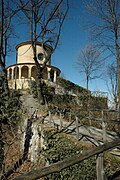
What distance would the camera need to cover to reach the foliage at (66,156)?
6.15m

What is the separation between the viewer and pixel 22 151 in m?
11.0

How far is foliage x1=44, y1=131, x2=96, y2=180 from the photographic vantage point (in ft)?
20.2

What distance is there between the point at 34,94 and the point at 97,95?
24.9 ft

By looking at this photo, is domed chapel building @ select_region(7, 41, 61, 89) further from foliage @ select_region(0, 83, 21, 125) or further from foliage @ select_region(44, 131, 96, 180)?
foliage @ select_region(44, 131, 96, 180)

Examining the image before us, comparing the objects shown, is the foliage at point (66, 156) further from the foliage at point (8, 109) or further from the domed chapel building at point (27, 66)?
the domed chapel building at point (27, 66)

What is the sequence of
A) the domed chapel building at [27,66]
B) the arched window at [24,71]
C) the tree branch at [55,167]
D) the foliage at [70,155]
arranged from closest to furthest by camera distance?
the tree branch at [55,167] → the foliage at [70,155] → the domed chapel building at [27,66] → the arched window at [24,71]

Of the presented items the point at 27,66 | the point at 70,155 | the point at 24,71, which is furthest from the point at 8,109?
the point at 24,71

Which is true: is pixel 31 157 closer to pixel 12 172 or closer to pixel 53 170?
pixel 12 172

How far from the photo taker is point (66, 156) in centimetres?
698

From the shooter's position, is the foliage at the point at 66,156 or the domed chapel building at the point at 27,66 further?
the domed chapel building at the point at 27,66

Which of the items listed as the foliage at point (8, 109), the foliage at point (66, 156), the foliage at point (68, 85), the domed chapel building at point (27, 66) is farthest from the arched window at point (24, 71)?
the foliage at point (66, 156)

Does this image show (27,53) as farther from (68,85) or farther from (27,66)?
(68,85)

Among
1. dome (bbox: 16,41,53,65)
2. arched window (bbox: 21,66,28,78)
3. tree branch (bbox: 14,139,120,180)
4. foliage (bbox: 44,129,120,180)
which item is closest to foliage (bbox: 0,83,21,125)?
foliage (bbox: 44,129,120,180)

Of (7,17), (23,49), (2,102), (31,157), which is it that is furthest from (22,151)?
(23,49)
